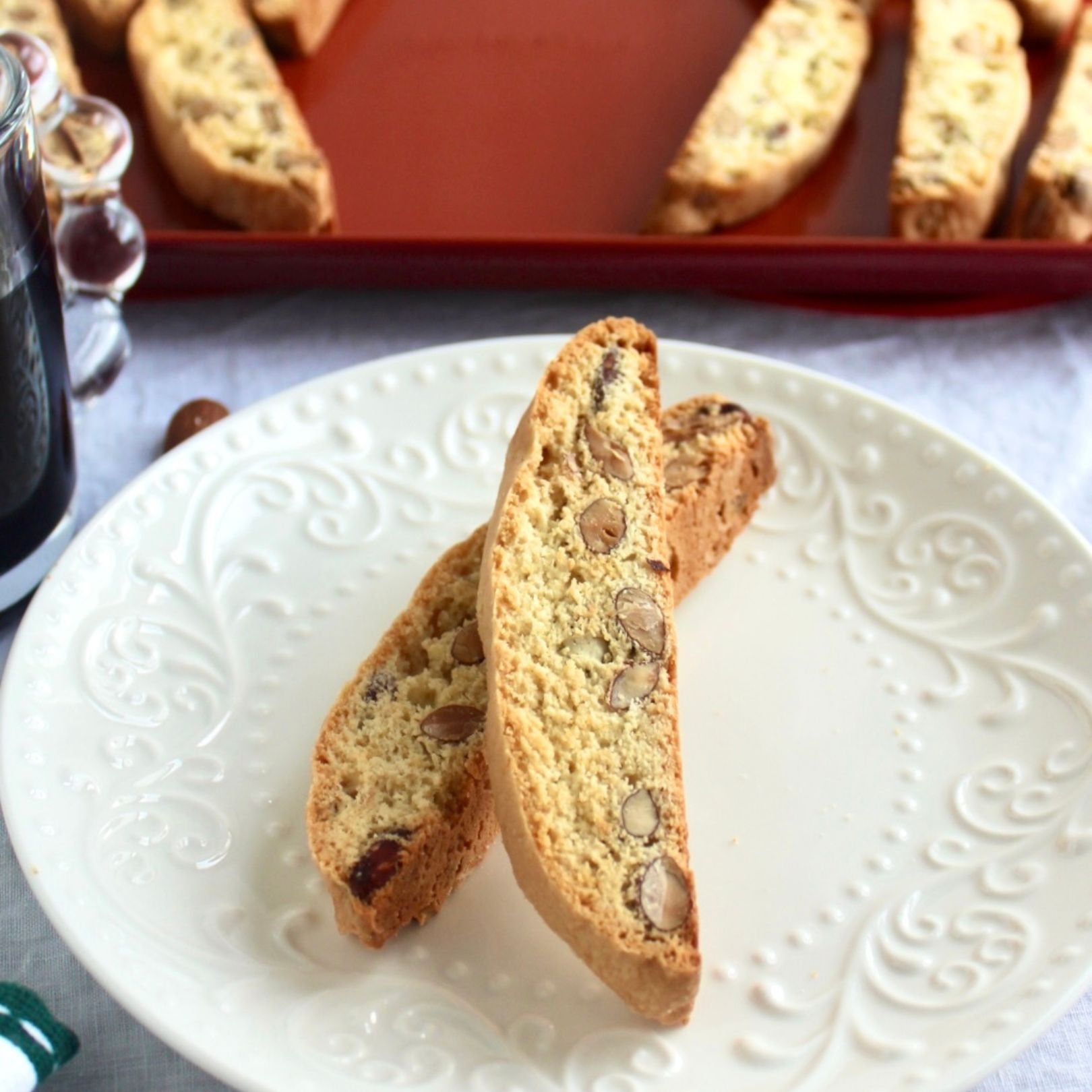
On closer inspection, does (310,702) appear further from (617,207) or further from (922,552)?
(617,207)

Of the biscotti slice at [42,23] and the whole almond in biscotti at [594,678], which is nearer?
the whole almond in biscotti at [594,678]

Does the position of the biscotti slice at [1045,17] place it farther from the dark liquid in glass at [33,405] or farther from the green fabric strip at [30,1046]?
the green fabric strip at [30,1046]

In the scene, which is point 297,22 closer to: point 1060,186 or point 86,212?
point 86,212

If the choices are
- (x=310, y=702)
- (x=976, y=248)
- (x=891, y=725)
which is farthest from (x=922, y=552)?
(x=310, y=702)

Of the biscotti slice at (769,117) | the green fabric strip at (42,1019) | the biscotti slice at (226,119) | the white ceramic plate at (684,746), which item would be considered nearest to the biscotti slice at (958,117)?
the biscotti slice at (769,117)

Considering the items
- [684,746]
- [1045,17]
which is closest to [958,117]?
[1045,17]
